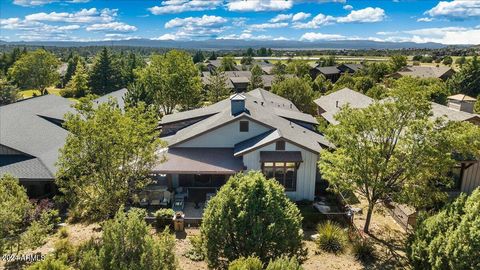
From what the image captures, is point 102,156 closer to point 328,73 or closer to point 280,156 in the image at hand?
point 280,156

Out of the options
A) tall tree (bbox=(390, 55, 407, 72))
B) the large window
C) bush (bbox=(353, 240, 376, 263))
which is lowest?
bush (bbox=(353, 240, 376, 263))

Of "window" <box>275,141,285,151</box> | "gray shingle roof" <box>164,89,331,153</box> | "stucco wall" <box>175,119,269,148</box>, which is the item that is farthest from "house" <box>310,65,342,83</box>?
"window" <box>275,141,285,151</box>

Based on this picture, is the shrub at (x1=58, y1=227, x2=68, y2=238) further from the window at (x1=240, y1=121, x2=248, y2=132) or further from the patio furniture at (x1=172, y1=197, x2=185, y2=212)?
the window at (x1=240, y1=121, x2=248, y2=132)

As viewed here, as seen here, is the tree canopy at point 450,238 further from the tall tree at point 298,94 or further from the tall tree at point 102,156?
the tall tree at point 298,94

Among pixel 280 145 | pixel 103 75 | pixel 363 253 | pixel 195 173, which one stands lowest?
pixel 363 253

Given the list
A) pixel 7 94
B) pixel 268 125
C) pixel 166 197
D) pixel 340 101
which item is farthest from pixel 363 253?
pixel 7 94

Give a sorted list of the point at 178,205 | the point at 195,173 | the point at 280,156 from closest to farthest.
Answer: the point at 178,205 < the point at 195,173 < the point at 280,156

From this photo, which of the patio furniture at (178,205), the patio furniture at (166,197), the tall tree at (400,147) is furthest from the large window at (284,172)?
the patio furniture at (166,197)
